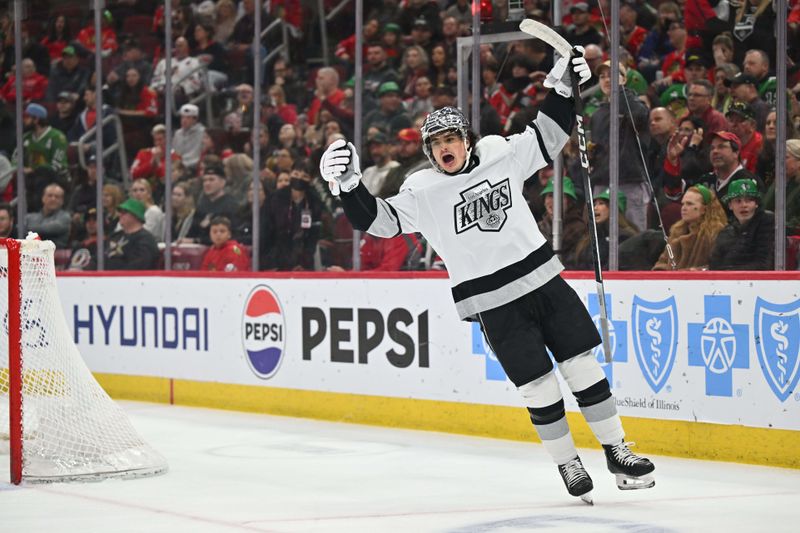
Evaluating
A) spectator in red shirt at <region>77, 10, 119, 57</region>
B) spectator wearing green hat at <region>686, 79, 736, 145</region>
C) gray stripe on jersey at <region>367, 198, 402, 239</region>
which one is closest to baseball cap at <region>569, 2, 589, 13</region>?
spectator wearing green hat at <region>686, 79, 736, 145</region>

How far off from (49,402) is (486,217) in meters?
2.16

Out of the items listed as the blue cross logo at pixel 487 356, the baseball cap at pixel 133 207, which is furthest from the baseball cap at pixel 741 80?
the baseball cap at pixel 133 207

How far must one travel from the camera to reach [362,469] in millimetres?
5641

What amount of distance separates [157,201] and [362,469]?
14.3 ft

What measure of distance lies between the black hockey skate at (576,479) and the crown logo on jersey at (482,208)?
0.84 meters

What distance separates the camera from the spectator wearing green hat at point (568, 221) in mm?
6879

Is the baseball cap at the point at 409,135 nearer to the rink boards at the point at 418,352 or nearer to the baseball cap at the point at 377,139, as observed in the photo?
the baseball cap at the point at 377,139

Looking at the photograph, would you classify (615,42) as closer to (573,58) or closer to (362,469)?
(573,58)

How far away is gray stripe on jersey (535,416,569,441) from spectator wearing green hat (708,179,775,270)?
1855 millimetres

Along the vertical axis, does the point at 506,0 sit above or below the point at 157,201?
above

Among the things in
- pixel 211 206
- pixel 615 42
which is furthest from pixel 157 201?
pixel 615 42

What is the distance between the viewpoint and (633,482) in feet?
14.4

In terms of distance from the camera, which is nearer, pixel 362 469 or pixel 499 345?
pixel 499 345

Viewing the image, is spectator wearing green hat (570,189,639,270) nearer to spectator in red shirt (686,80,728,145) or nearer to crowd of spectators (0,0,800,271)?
crowd of spectators (0,0,800,271)
